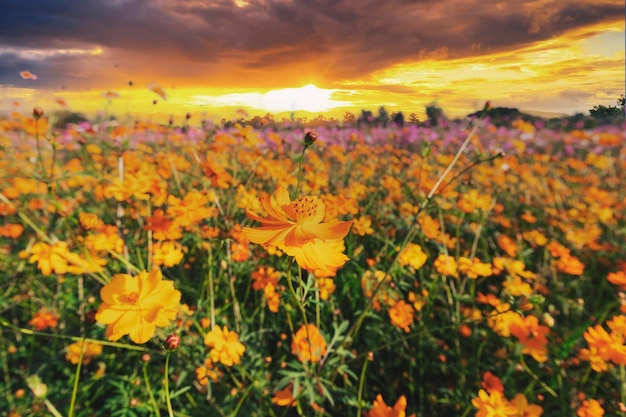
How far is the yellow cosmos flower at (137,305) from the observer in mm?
615

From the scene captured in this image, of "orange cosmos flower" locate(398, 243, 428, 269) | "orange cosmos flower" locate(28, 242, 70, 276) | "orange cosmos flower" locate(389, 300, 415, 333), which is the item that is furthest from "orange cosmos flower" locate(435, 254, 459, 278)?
"orange cosmos flower" locate(28, 242, 70, 276)

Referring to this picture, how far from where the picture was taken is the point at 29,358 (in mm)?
1339

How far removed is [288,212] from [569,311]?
1.63 metres

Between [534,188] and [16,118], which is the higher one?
[16,118]

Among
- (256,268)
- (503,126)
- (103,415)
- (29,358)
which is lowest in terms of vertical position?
(103,415)

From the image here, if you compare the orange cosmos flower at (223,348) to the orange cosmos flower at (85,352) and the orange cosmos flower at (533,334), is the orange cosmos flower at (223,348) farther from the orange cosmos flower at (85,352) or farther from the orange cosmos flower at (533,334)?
the orange cosmos flower at (533,334)

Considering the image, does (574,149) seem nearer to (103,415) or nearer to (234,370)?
(234,370)

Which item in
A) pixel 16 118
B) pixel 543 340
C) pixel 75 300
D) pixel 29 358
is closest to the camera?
pixel 543 340

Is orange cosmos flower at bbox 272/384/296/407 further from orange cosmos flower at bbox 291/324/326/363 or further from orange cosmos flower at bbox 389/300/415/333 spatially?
orange cosmos flower at bbox 389/300/415/333

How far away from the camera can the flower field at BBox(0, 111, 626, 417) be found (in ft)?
2.45

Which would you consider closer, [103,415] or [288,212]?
[288,212]

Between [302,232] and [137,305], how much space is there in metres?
Result: 0.38

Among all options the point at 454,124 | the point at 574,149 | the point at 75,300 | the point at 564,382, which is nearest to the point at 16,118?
the point at 75,300

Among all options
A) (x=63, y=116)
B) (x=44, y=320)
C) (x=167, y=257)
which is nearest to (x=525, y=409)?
(x=167, y=257)
